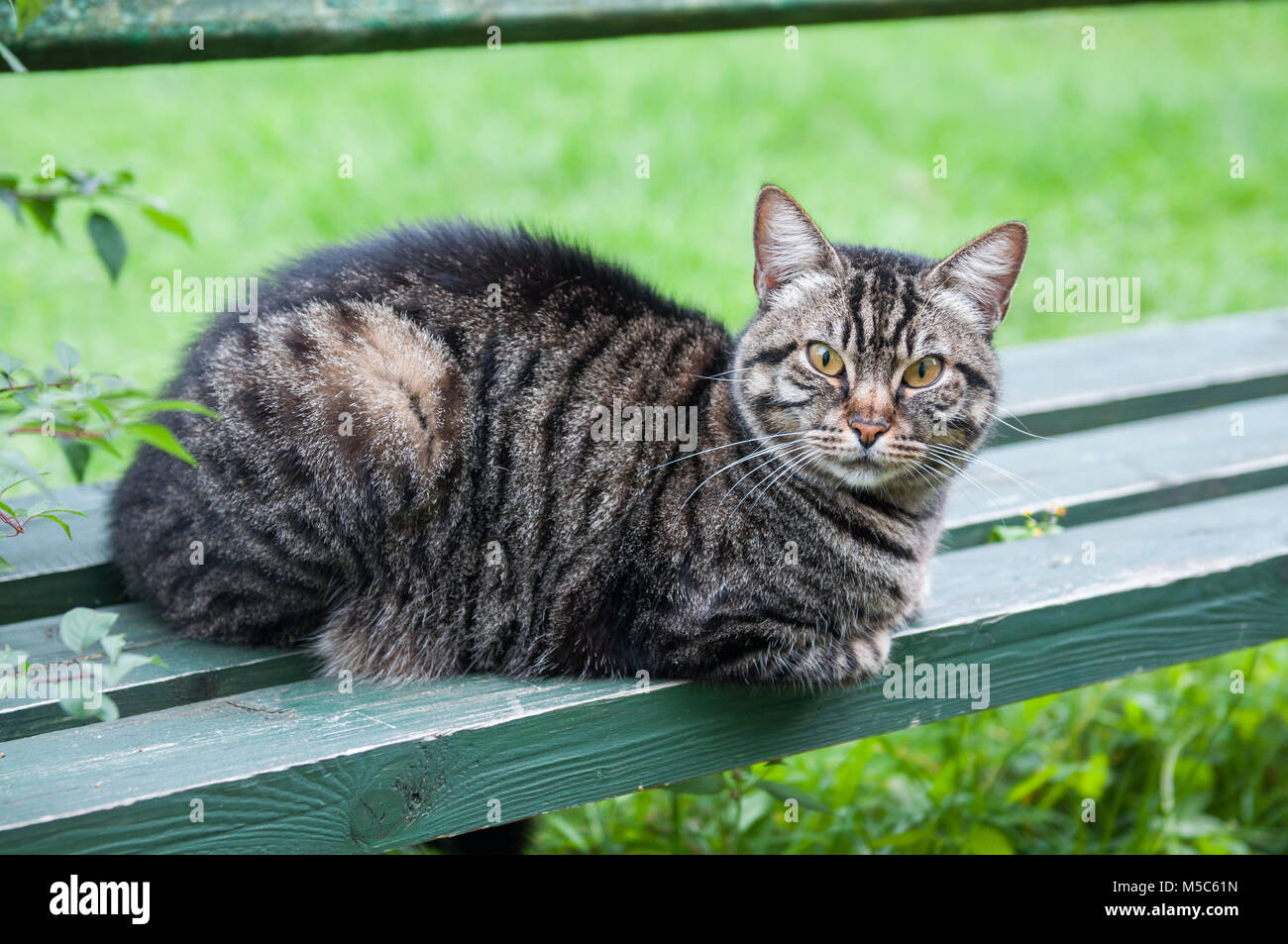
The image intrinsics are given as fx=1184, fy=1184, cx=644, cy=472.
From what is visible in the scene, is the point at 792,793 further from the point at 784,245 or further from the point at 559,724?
the point at 784,245

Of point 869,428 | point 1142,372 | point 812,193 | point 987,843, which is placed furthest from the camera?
point 812,193

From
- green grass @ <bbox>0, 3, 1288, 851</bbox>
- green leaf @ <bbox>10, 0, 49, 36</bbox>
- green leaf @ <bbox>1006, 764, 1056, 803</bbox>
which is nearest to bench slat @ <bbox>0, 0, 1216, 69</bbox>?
green grass @ <bbox>0, 3, 1288, 851</bbox>

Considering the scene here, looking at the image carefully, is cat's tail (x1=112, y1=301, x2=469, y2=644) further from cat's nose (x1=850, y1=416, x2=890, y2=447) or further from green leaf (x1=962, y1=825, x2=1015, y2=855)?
green leaf (x1=962, y1=825, x2=1015, y2=855)

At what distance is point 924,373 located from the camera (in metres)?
2.12

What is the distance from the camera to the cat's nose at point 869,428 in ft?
6.63

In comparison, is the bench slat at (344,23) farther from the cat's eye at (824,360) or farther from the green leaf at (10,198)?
the cat's eye at (824,360)

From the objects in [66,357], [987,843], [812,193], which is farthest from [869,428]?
[812,193]

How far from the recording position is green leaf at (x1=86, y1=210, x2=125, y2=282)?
152cm

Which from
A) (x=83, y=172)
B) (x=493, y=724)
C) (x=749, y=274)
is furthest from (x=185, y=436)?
(x=749, y=274)

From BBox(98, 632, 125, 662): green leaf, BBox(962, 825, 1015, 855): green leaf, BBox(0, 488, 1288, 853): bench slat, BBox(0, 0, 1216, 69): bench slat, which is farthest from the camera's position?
BBox(962, 825, 1015, 855): green leaf

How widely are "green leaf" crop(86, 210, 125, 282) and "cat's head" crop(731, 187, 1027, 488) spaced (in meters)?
1.09

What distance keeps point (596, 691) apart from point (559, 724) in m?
0.10

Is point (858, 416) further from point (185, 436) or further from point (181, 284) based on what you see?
point (181, 284)
